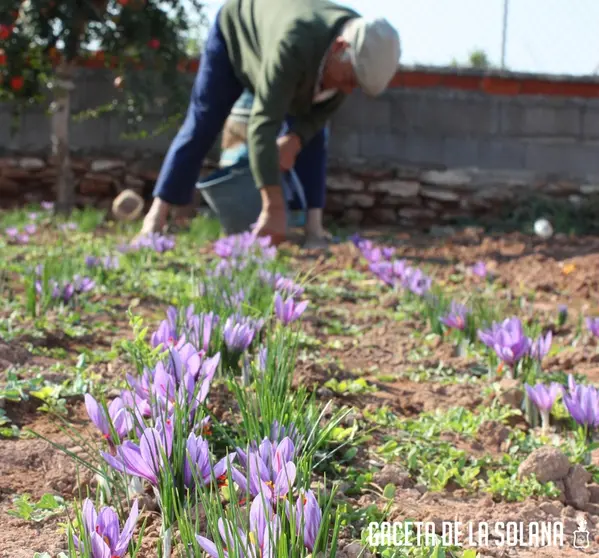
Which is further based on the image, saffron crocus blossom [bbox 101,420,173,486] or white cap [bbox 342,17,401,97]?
white cap [bbox 342,17,401,97]

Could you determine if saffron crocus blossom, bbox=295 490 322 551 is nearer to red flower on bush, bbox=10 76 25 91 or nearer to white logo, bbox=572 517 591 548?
white logo, bbox=572 517 591 548

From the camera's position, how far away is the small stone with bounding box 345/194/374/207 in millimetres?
7652

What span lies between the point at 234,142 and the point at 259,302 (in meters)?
2.90

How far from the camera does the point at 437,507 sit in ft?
4.73

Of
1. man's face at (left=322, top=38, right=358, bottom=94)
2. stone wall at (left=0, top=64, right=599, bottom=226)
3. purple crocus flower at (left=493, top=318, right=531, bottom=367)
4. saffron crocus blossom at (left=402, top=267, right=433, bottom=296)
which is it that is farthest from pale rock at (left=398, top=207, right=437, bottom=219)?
purple crocus flower at (left=493, top=318, right=531, bottom=367)

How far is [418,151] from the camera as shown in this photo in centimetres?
786

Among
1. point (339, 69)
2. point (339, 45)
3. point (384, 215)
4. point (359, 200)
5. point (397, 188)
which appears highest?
point (339, 45)

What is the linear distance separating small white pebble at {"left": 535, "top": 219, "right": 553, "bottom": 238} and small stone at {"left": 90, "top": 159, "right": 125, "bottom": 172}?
371 cm

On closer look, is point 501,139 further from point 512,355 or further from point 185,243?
point 512,355

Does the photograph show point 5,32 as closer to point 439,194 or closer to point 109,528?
point 439,194

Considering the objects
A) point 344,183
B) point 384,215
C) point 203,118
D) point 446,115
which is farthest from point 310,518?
point 446,115

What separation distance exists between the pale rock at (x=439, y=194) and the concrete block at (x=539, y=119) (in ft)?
2.65

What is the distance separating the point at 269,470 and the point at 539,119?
24.0 feet

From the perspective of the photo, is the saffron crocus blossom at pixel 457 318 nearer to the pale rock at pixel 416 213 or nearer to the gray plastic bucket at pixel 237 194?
the gray plastic bucket at pixel 237 194
